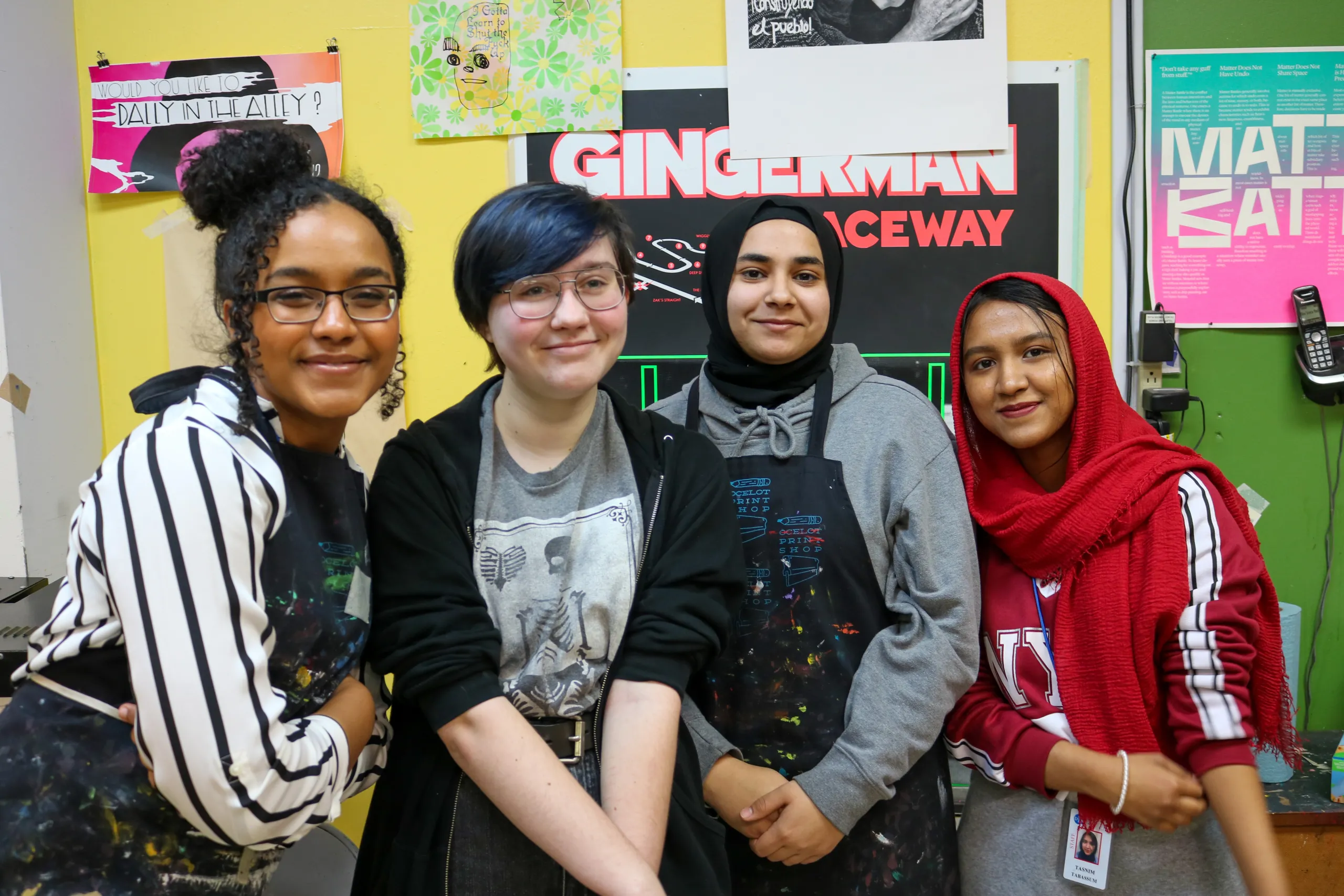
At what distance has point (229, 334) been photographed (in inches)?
38.5

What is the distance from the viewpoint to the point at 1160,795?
1.17 metres

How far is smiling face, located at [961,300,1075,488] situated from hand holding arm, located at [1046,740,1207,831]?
0.48 m

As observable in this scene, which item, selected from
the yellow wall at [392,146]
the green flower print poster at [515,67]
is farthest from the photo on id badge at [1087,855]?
the green flower print poster at [515,67]

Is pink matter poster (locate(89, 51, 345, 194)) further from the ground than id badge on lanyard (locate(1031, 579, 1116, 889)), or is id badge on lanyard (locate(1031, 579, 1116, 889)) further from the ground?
pink matter poster (locate(89, 51, 345, 194))

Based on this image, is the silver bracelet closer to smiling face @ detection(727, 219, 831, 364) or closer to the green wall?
smiling face @ detection(727, 219, 831, 364)

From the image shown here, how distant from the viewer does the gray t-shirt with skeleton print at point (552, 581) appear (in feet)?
3.37

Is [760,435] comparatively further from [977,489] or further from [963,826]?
[963,826]

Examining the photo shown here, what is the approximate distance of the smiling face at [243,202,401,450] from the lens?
37.1 inches

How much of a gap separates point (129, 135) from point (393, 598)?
1.86 meters

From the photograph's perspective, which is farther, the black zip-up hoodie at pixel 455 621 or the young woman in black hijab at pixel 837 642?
the young woman in black hijab at pixel 837 642

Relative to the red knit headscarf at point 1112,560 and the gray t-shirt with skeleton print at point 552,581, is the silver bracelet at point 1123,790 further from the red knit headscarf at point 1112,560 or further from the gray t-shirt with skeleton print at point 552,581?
the gray t-shirt with skeleton print at point 552,581

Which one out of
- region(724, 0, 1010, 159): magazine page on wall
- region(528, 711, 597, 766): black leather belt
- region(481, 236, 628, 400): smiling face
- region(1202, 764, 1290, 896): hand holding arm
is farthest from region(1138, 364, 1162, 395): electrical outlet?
region(528, 711, 597, 766): black leather belt

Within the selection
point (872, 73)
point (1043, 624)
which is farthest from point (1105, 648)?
point (872, 73)

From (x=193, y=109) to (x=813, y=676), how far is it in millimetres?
2071
